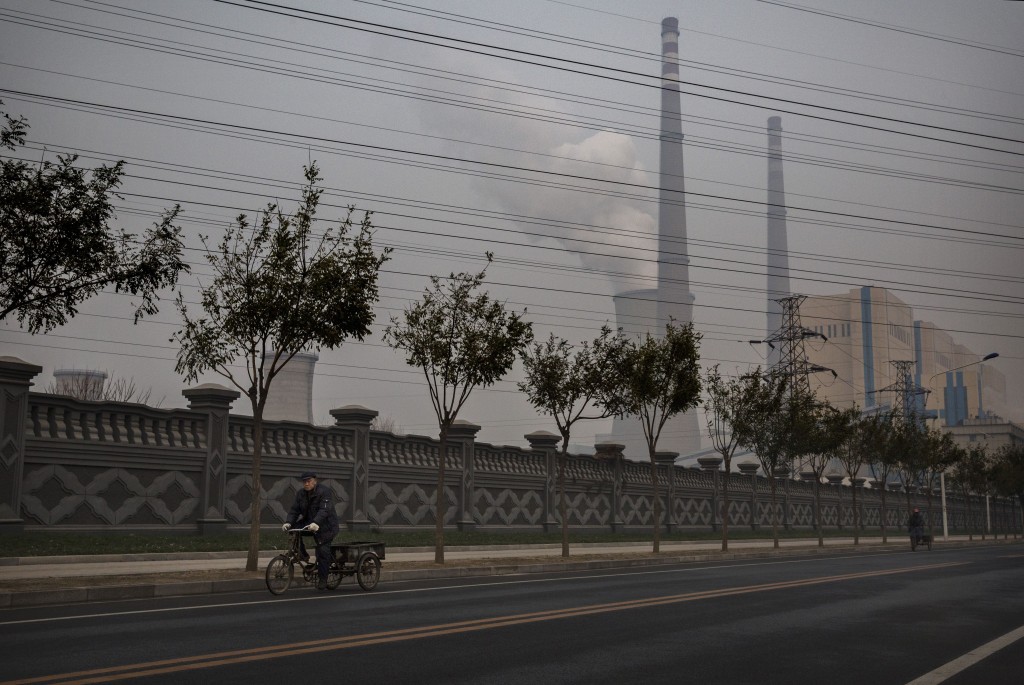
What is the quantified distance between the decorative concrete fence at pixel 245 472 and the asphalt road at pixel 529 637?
7.00m

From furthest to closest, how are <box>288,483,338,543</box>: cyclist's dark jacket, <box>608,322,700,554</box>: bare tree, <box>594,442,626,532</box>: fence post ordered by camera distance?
<box>594,442,626,532</box>: fence post < <box>608,322,700,554</box>: bare tree < <box>288,483,338,543</box>: cyclist's dark jacket

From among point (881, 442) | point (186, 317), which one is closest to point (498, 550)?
point (186, 317)

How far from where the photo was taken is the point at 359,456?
29.5 meters

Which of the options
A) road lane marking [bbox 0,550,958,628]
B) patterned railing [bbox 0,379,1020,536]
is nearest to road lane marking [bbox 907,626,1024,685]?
road lane marking [bbox 0,550,958,628]

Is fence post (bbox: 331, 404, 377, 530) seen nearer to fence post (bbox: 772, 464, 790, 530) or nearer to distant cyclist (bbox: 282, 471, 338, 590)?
distant cyclist (bbox: 282, 471, 338, 590)

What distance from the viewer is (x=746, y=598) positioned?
1614 centimetres

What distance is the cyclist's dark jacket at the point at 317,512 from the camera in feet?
54.5

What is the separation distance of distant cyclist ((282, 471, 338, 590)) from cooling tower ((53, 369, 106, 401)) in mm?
78718

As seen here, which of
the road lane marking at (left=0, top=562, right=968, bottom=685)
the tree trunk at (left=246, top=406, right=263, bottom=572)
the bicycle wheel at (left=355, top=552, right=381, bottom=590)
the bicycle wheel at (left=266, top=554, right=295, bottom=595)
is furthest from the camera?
the tree trunk at (left=246, top=406, right=263, bottom=572)

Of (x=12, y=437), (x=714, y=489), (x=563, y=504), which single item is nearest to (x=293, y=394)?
(x=714, y=489)

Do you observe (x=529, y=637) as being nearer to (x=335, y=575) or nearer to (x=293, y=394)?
(x=335, y=575)

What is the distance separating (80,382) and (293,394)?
82.8 ft

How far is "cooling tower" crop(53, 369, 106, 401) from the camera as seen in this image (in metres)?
94.2

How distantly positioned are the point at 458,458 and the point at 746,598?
18.2 metres
